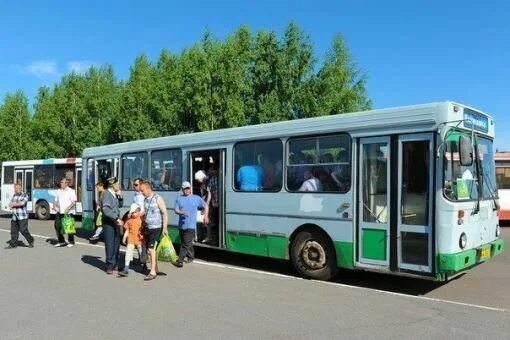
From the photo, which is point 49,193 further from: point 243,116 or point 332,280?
point 332,280

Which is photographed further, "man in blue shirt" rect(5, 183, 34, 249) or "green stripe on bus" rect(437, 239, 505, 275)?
"man in blue shirt" rect(5, 183, 34, 249)

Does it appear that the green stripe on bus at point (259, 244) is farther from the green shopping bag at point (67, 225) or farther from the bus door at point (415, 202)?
the green shopping bag at point (67, 225)

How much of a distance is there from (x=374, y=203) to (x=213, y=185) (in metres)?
3.96

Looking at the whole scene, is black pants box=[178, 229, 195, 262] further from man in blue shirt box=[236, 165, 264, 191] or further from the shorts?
man in blue shirt box=[236, 165, 264, 191]

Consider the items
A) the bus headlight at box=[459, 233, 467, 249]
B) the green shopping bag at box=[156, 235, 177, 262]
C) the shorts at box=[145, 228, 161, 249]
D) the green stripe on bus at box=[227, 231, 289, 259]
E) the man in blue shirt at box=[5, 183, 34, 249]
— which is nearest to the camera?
the bus headlight at box=[459, 233, 467, 249]

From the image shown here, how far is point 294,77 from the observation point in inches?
1021

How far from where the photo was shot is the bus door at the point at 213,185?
1085 cm

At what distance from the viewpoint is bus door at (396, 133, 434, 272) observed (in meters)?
7.67

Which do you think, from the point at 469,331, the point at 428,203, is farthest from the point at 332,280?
the point at 469,331

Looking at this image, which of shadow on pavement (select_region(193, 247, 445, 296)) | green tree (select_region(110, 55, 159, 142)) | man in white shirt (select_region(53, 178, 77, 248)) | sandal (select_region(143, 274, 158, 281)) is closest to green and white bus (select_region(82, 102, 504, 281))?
shadow on pavement (select_region(193, 247, 445, 296))

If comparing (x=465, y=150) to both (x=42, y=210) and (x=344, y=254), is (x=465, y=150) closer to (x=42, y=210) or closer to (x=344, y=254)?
(x=344, y=254)

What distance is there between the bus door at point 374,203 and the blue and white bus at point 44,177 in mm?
16720

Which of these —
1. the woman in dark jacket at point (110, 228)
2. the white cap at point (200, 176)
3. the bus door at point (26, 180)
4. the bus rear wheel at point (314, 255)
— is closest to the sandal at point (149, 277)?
the woman in dark jacket at point (110, 228)

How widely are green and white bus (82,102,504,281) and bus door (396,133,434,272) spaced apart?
0.01 metres
